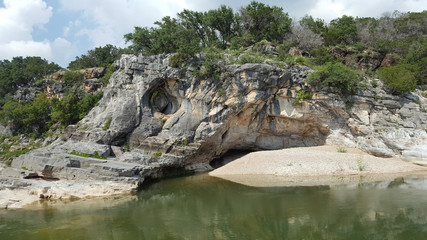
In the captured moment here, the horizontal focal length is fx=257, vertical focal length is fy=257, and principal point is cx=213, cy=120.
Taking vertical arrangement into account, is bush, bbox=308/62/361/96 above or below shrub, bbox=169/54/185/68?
below

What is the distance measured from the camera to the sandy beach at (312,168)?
63.7ft

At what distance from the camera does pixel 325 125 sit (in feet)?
81.4

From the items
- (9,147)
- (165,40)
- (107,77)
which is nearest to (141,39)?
(165,40)

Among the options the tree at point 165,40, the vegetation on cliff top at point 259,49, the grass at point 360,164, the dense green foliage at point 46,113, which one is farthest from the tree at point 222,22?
the grass at point 360,164

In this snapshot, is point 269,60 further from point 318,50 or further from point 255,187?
point 255,187

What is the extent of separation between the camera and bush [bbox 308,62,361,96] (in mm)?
23500

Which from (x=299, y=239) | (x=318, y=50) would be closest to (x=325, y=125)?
(x=318, y=50)

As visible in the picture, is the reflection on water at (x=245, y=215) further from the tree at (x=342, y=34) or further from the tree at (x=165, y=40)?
the tree at (x=342, y=34)

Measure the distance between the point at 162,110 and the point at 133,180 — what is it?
8.61 m

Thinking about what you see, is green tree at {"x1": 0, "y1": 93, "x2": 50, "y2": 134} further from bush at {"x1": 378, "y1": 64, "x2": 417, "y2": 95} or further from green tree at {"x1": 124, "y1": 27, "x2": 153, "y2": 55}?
bush at {"x1": 378, "y1": 64, "x2": 417, "y2": 95}

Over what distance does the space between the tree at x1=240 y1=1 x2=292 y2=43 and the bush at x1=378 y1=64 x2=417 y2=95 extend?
542 inches

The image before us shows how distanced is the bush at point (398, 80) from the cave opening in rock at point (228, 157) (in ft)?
49.4

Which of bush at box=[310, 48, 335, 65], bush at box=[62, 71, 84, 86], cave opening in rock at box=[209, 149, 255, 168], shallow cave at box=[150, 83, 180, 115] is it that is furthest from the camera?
bush at box=[62, 71, 84, 86]

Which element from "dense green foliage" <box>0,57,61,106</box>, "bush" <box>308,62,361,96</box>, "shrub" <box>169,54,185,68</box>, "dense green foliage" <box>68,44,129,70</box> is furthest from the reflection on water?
"dense green foliage" <box>0,57,61,106</box>
